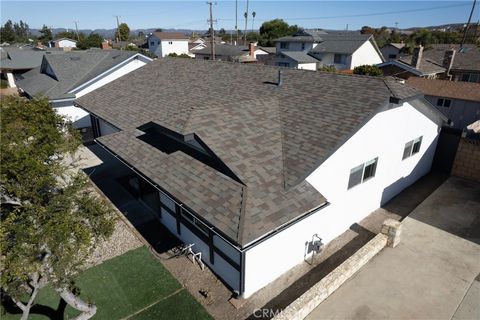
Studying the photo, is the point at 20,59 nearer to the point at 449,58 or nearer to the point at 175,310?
the point at 175,310

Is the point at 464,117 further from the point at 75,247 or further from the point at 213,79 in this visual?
the point at 75,247

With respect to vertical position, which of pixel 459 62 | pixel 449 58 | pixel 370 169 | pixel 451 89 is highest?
pixel 449 58

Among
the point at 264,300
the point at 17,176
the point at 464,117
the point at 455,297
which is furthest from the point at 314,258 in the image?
the point at 464,117

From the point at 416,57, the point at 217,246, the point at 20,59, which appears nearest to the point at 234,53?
the point at 20,59

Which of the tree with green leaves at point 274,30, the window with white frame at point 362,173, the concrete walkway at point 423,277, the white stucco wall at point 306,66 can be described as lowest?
the concrete walkway at point 423,277

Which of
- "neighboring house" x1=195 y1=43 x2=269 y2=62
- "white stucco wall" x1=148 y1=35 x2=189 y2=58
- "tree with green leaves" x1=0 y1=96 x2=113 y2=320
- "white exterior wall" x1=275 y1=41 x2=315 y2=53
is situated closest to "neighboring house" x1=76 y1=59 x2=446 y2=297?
"tree with green leaves" x1=0 y1=96 x2=113 y2=320

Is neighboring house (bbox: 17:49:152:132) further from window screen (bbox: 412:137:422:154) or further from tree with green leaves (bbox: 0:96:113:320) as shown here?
window screen (bbox: 412:137:422:154)

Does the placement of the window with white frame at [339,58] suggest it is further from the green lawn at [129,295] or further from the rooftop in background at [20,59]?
the green lawn at [129,295]

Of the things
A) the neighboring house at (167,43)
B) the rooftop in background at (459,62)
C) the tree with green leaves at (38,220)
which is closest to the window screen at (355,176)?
the tree with green leaves at (38,220)
